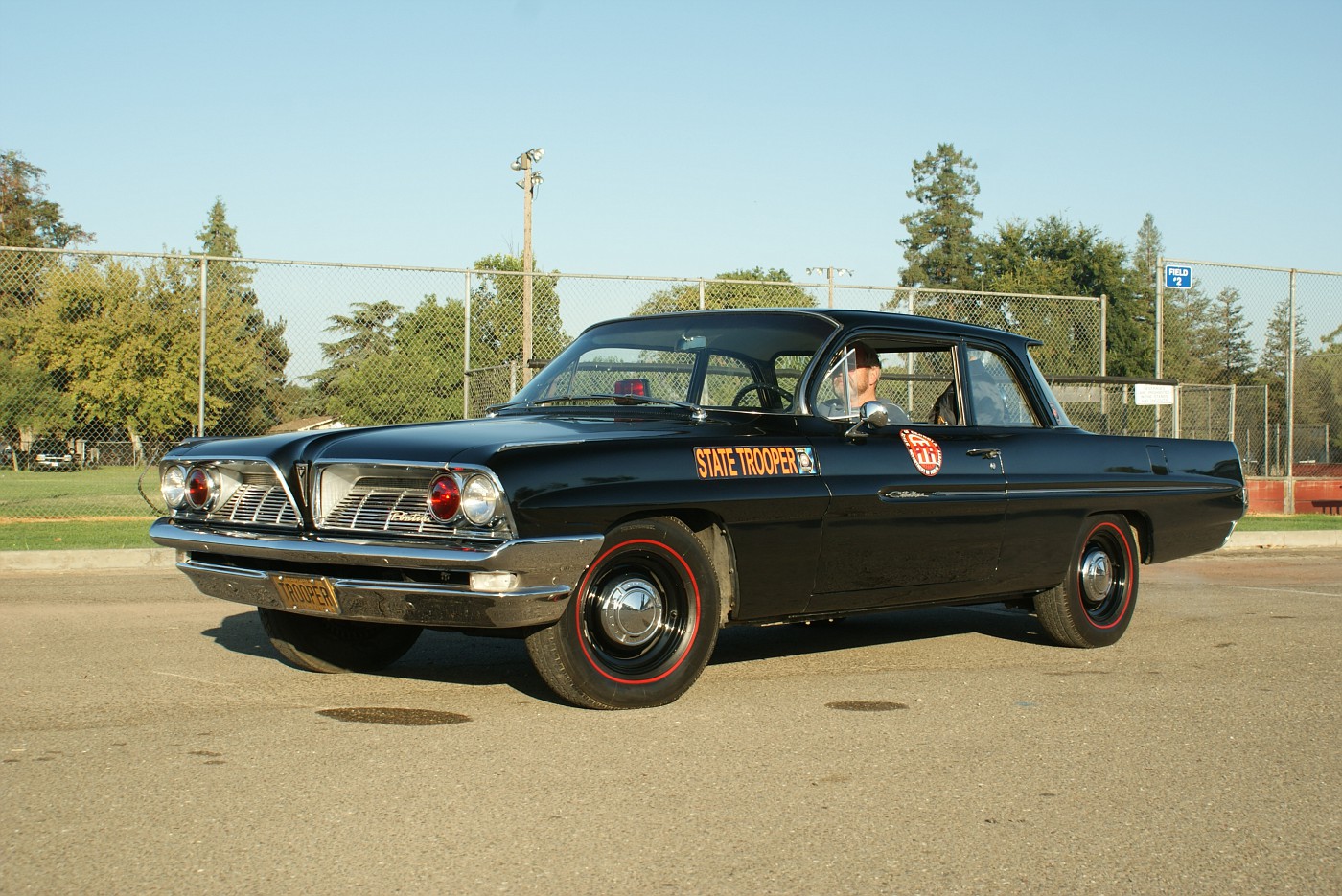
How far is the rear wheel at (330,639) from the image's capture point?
6.09m

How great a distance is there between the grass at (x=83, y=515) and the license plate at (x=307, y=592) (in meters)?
6.61

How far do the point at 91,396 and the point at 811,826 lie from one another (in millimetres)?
13414

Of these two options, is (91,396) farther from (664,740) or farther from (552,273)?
(664,740)

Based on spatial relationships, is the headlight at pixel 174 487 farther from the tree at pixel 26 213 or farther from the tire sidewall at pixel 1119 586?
the tree at pixel 26 213

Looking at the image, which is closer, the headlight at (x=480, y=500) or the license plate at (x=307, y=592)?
the headlight at (x=480, y=500)

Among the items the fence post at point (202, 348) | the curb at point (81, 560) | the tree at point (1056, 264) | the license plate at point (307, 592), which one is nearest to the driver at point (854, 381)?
the license plate at point (307, 592)

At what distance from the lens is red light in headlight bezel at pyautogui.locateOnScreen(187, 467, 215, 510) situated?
565cm

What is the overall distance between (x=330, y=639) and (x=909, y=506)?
2.59 metres

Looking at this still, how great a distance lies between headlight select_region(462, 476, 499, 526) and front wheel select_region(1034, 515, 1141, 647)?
3476 mm

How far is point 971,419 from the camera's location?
274 inches

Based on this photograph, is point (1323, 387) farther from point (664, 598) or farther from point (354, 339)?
point (664, 598)

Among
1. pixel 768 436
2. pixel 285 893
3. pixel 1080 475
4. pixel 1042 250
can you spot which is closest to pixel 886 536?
pixel 768 436

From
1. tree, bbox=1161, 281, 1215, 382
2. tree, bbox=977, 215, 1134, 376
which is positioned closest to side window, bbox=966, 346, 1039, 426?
tree, bbox=977, 215, 1134, 376

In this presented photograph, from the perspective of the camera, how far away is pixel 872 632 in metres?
7.94
